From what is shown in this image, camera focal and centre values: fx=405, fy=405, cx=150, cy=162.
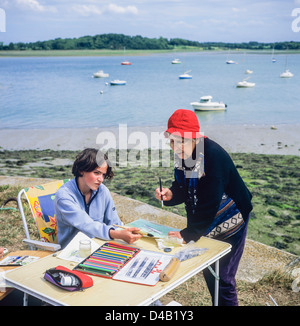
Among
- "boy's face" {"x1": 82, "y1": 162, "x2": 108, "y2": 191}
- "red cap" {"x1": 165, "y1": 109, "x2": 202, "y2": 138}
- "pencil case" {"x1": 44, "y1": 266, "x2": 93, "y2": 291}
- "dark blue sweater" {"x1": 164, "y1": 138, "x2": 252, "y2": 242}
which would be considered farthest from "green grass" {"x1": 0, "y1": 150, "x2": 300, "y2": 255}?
"pencil case" {"x1": 44, "y1": 266, "x2": 93, "y2": 291}

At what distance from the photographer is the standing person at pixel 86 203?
302 centimetres

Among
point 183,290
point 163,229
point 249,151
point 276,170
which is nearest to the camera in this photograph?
point 163,229

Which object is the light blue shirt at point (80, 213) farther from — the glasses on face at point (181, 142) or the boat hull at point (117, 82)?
the boat hull at point (117, 82)

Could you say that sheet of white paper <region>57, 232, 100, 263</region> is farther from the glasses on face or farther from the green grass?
the green grass

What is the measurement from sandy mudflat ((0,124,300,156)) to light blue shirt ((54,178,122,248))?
426 inches

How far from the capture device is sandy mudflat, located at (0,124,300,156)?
1474 cm

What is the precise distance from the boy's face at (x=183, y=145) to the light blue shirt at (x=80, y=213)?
0.82m

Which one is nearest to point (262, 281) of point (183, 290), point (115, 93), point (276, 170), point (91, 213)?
point (183, 290)

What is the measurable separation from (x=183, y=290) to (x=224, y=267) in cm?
112

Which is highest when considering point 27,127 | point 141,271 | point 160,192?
point 160,192

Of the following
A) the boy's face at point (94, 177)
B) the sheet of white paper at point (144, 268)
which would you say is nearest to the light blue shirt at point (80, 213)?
the boy's face at point (94, 177)

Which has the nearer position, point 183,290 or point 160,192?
point 160,192
